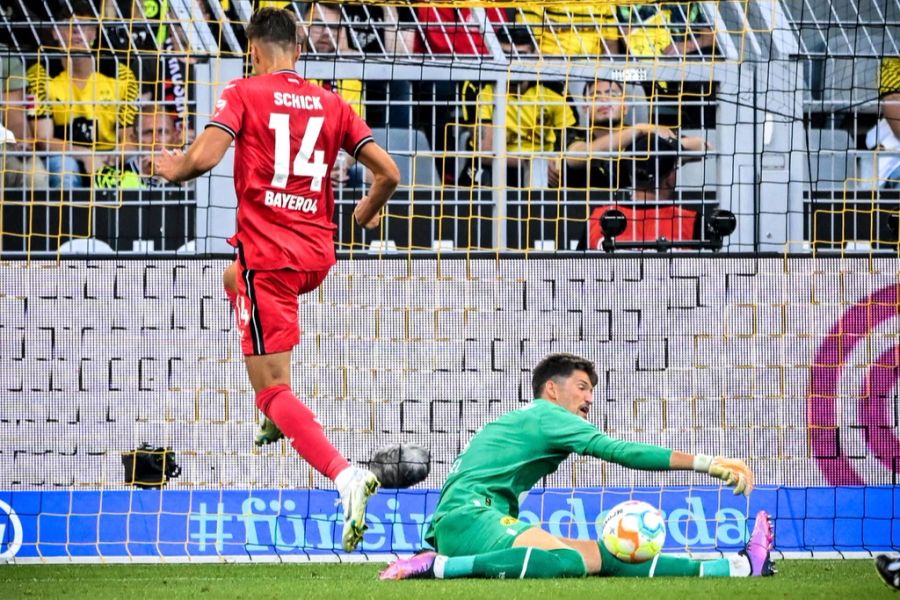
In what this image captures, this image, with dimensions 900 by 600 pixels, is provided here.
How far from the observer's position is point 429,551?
265 inches

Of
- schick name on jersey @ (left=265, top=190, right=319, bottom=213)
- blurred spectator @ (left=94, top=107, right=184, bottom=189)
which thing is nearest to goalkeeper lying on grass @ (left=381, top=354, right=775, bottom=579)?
schick name on jersey @ (left=265, top=190, right=319, bottom=213)

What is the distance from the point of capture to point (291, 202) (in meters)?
6.20

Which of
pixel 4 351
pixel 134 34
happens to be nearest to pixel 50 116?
pixel 134 34

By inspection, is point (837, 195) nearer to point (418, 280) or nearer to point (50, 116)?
point (418, 280)

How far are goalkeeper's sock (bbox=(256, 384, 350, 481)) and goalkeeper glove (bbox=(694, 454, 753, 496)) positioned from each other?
1347mm

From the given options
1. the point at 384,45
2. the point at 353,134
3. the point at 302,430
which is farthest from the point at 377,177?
the point at 384,45

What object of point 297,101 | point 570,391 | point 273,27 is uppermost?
point 273,27

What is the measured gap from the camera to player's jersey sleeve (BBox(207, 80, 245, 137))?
19.7 ft

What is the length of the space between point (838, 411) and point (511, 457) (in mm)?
2820

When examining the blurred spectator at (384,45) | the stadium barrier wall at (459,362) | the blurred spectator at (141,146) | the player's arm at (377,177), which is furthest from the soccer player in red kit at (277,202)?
the blurred spectator at (141,146)

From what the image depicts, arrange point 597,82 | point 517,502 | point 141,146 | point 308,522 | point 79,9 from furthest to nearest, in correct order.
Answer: point 79,9, point 597,82, point 141,146, point 308,522, point 517,502

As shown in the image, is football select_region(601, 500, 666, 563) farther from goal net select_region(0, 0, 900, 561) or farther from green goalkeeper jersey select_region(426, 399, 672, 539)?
goal net select_region(0, 0, 900, 561)

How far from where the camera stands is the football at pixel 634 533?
6.44m

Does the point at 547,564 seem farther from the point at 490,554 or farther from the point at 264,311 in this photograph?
the point at 264,311
